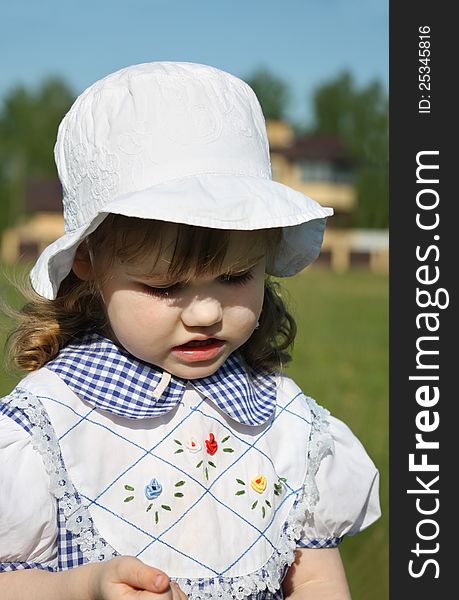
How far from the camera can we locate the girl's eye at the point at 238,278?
1636mm

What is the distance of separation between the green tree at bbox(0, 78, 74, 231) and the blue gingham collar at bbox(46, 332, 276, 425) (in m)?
33.1

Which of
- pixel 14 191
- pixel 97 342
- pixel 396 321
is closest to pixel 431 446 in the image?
pixel 396 321

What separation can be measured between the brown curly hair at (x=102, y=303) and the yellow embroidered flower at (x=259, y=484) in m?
0.24

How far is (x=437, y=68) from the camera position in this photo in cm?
Result: 244

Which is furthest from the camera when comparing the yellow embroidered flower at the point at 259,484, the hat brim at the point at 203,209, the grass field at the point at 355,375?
the grass field at the point at 355,375

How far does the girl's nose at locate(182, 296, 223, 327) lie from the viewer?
1.58m

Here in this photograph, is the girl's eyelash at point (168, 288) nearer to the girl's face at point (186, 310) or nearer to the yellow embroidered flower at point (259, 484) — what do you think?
the girl's face at point (186, 310)

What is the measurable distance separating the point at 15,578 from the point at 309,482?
0.53 m

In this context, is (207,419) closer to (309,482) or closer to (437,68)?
(309,482)

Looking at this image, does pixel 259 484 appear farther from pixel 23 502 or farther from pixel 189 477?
pixel 23 502

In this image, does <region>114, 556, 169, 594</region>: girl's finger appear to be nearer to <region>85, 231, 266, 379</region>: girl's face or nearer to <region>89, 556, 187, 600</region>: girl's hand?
<region>89, 556, 187, 600</region>: girl's hand

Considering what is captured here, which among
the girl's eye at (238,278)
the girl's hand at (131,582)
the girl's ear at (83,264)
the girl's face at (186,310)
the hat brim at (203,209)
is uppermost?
the hat brim at (203,209)

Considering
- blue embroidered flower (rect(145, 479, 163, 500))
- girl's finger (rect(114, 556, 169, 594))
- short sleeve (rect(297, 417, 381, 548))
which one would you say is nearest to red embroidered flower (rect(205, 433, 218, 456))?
blue embroidered flower (rect(145, 479, 163, 500))

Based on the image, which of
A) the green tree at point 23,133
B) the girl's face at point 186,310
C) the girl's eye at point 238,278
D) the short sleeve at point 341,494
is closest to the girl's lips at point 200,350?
the girl's face at point 186,310
